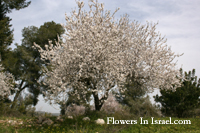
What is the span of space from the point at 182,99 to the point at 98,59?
32.5 ft

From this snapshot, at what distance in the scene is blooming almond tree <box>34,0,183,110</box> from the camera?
Result: 9961 mm

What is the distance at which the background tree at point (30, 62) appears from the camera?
25.5m

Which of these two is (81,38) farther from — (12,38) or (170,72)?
(12,38)

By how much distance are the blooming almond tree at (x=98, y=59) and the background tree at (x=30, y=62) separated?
1535 cm

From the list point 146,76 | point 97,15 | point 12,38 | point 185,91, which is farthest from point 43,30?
point 185,91

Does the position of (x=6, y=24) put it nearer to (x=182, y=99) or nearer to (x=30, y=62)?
(x=30, y=62)

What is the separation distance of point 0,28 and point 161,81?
18.0 meters

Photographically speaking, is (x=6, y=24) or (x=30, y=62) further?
(x=30, y=62)

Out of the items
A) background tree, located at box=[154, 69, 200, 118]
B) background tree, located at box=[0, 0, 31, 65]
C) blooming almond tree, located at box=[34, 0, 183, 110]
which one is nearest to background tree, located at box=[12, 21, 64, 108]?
background tree, located at box=[0, 0, 31, 65]

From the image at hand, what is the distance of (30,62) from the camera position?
85.8 ft

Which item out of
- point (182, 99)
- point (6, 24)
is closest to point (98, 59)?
point (182, 99)

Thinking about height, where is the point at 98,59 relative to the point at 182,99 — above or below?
above

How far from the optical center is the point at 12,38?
19.4m

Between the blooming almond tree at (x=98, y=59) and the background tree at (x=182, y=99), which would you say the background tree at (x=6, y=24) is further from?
the background tree at (x=182, y=99)
